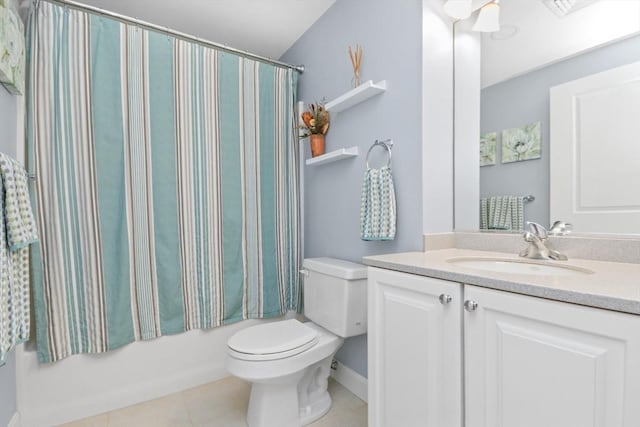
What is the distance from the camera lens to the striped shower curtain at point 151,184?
5.34ft

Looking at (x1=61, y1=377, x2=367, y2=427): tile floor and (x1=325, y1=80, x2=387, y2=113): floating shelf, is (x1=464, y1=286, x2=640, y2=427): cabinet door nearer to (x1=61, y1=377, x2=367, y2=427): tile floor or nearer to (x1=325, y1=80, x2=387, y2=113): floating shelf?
(x1=61, y1=377, x2=367, y2=427): tile floor

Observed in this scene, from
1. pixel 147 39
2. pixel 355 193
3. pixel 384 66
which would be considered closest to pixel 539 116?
pixel 384 66

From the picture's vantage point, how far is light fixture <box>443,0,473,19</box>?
149 cm

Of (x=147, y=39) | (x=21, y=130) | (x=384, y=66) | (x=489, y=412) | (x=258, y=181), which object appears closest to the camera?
(x=489, y=412)

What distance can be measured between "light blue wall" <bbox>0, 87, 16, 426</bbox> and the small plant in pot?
1486mm

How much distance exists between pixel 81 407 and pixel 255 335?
40.4 inches

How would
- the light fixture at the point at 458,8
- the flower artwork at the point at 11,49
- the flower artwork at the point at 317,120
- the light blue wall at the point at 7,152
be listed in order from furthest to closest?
the flower artwork at the point at 317,120, the light fixture at the point at 458,8, the light blue wall at the point at 7,152, the flower artwork at the point at 11,49

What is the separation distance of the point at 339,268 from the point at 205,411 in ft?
3.50

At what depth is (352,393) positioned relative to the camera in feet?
6.23

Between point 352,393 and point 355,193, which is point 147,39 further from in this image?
point 352,393

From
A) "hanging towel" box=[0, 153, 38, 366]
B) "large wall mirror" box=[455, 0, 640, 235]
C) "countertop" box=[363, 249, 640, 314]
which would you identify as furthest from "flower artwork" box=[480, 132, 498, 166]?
"hanging towel" box=[0, 153, 38, 366]

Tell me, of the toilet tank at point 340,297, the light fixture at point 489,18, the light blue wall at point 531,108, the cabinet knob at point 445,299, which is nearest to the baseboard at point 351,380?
the toilet tank at point 340,297

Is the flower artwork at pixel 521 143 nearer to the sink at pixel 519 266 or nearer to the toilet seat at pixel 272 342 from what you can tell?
the sink at pixel 519 266

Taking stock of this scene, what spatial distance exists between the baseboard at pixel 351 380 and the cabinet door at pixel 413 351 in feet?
1.97
